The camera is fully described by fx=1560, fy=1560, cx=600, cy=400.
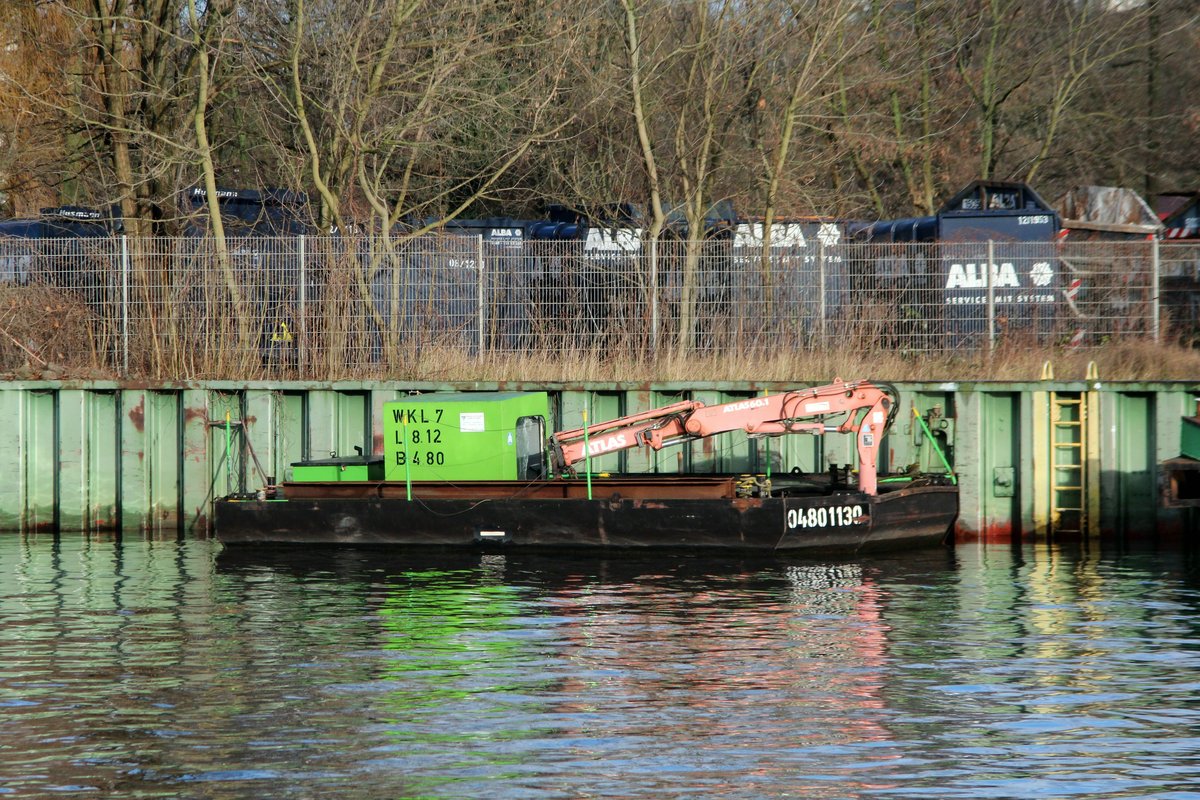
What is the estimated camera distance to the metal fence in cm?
2227

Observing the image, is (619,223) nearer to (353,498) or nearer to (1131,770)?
(353,498)

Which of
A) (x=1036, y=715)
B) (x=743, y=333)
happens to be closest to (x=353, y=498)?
(x=743, y=333)

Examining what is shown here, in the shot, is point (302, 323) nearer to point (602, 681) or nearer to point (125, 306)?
point (125, 306)

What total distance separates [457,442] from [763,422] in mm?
3686

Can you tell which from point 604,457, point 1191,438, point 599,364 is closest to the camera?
point 1191,438

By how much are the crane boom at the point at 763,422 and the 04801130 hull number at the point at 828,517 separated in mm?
407

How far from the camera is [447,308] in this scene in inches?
888

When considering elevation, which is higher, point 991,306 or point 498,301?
point 498,301

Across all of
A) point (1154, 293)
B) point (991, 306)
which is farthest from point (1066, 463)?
point (1154, 293)

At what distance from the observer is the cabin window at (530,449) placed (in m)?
18.8

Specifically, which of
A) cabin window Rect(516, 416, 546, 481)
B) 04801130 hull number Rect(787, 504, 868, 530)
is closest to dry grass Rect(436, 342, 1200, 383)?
cabin window Rect(516, 416, 546, 481)

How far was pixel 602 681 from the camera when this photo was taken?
11.0 meters

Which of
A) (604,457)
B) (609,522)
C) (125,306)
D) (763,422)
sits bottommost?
(609,522)

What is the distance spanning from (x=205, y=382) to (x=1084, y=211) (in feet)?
61.7
